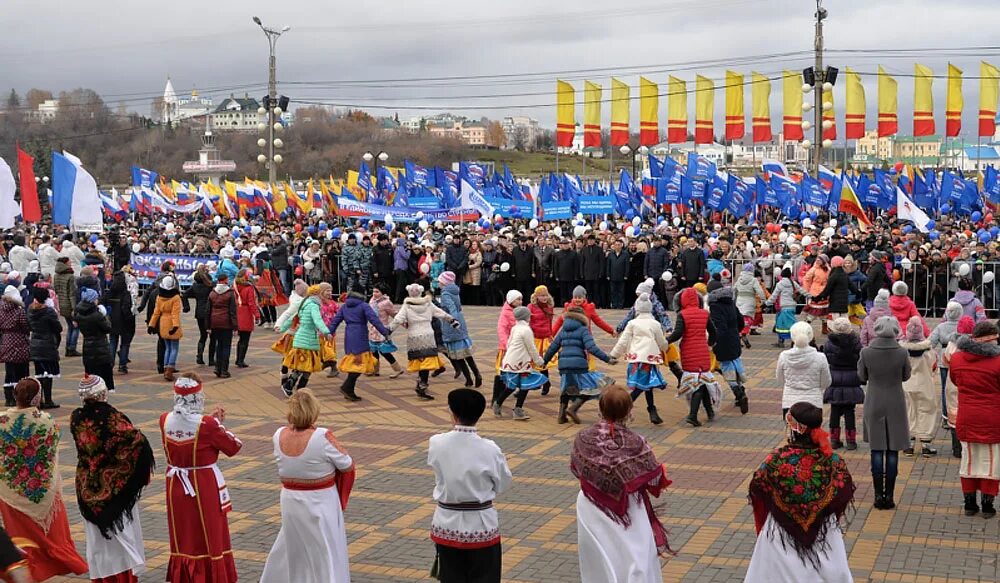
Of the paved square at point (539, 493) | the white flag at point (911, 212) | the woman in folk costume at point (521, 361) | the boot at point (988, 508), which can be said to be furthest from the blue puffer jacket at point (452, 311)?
the white flag at point (911, 212)

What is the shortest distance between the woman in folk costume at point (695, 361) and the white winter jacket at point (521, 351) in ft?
5.18

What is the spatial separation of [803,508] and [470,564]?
1.88 metres

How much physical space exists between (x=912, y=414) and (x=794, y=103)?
28375 mm

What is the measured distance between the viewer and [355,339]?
15.4 metres

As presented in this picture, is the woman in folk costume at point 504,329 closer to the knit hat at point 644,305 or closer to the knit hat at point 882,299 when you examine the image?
the knit hat at point 644,305

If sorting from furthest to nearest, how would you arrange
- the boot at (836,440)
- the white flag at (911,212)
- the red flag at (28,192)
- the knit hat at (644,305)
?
the white flag at (911,212) → the red flag at (28,192) → the knit hat at (644,305) → the boot at (836,440)

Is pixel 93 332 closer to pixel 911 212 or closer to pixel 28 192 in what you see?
pixel 28 192

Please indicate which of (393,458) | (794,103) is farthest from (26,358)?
(794,103)

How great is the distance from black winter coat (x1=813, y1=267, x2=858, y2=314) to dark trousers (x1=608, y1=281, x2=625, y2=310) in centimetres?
686

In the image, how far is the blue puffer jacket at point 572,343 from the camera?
13.4 metres

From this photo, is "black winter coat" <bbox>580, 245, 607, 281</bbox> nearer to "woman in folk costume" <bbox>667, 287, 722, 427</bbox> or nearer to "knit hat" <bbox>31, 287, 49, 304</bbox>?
"woman in folk costume" <bbox>667, 287, 722, 427</bbox>

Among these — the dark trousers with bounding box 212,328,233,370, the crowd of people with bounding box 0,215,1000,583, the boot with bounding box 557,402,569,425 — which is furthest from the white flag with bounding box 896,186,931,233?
the dark trousers with bounding box 212,328,233,370

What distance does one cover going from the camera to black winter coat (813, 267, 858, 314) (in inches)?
736

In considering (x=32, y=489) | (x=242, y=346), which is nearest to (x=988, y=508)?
(x=32, y=489)
